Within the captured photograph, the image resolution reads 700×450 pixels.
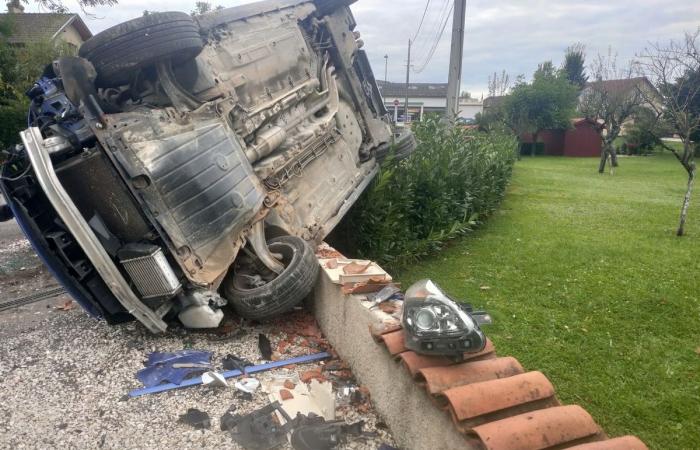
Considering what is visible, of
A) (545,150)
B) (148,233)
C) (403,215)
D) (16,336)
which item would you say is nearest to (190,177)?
(148,233)

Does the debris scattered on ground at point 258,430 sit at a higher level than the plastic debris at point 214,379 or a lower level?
higher

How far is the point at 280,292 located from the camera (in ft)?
12.2

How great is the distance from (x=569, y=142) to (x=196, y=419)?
3168cm

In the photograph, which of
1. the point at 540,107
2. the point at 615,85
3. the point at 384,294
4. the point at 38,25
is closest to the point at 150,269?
the point at 384,294

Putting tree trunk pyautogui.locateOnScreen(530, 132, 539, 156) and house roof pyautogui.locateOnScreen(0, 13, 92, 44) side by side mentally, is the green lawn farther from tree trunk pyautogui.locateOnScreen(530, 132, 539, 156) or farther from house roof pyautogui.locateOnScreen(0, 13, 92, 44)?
house roof pyautogui.locateOnScreen(0, 13, 92, 44)

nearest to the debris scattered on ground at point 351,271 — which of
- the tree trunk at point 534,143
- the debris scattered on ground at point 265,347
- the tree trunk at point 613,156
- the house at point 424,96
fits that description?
the debris scattered on ground at point 265,347

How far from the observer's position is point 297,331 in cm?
409

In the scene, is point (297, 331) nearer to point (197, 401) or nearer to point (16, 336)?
point (197, 401)

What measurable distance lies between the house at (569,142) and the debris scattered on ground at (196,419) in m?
30.0

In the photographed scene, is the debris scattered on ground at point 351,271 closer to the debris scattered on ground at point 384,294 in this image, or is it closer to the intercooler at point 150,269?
the debris scattered on ground at point 384,294

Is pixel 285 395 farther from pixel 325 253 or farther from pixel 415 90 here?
pixel 415 90

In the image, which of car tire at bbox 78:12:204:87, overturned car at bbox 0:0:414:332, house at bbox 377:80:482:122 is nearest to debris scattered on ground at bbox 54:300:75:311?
overturned car at bbox 0:0:414:332

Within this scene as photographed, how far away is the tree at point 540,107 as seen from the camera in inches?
1170

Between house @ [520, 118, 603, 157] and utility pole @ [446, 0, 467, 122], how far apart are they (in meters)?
20.5
